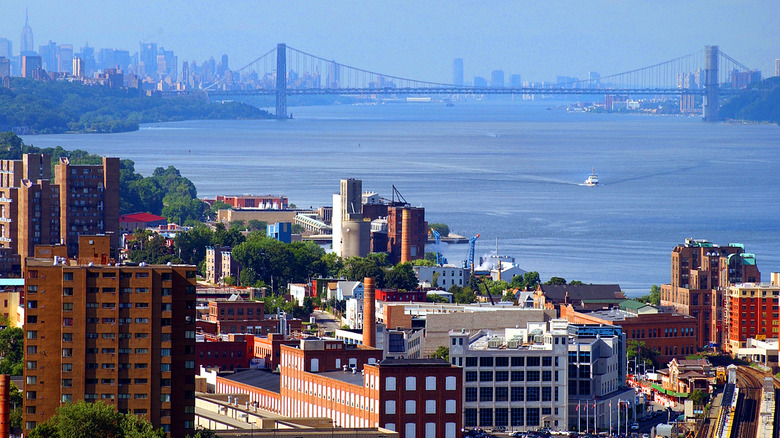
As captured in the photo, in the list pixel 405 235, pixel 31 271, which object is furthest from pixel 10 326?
pixel 405 235

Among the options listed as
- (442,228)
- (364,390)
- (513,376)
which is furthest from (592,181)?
(364,390)

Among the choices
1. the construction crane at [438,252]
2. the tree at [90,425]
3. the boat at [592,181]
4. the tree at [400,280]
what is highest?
the boat at [592,181]

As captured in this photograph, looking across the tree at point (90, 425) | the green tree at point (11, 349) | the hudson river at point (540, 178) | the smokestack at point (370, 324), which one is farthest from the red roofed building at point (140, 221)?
the tree at point (90, 425)

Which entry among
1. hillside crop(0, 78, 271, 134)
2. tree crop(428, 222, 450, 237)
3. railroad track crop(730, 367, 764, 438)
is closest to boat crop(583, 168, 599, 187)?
tree crop(428, 222, 450, 237)

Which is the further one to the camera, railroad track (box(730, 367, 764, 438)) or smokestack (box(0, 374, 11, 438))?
railroad track (box(730, 367, 764, 438))

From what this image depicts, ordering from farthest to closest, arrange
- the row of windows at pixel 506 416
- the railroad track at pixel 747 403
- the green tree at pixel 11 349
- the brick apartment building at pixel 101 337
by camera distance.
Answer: the green tree at pixel 11 349 → the railroad track at pixel 747 403 → the row of windows at pixel 506 416 → the brick apartment building at pixel 101 337

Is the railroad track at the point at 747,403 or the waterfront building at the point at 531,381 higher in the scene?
the waterfront building at the point at 531,381

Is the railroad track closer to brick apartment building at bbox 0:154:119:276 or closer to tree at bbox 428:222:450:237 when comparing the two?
brick apartment building at bbox 0:154:119:276

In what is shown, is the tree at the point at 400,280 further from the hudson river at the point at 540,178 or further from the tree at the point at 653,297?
the hudson river at the point at 540,178
